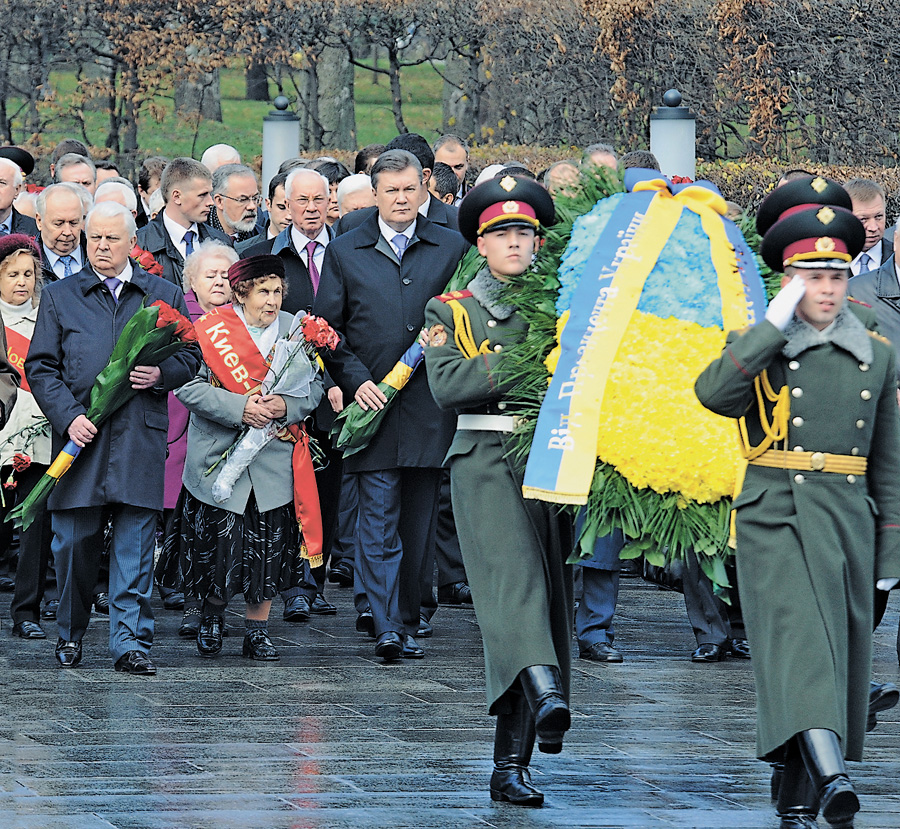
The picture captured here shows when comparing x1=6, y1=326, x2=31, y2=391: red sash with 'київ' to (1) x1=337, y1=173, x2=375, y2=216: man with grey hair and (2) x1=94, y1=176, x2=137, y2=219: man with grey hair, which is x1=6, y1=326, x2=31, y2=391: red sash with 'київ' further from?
(1) x1=337, y1=173, x2=375, y2=216: man with grey hair

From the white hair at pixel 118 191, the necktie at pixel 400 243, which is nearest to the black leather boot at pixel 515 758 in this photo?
the necktie at pixel 400 243

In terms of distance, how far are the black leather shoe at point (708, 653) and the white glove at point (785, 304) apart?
11.0 feet

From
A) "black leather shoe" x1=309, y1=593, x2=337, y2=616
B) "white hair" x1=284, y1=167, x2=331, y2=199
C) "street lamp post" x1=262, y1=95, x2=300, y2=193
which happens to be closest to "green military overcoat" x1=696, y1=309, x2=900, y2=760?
"black leather shoe" x1=309, y1=593, x2=337, y2=616

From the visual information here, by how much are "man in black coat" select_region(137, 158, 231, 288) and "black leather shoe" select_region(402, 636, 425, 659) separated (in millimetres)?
2590

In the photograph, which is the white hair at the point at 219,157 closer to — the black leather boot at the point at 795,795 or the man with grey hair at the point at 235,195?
the man with grey hair at the point at 235,195

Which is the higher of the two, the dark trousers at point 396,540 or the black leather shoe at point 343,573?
the dark trousers at point 396,540

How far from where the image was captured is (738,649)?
880cm

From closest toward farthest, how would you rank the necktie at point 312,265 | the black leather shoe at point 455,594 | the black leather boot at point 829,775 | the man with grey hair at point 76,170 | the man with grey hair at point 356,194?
1. the black leather boot at point 829,775
2. the necktie at point 312,265
3. the black leather shoe at point 455,594
4. the man with grey hair at point 356,194
5. the man with grey hair at point 76,170

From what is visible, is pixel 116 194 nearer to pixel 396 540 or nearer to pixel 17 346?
pixel 17 346

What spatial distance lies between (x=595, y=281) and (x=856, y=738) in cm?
170

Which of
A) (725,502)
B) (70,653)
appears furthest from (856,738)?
(70,653)

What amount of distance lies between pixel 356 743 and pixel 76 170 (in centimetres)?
558

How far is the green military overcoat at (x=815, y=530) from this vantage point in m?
5.60

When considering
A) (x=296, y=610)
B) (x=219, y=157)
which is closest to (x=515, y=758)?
(x=296, y=610)
